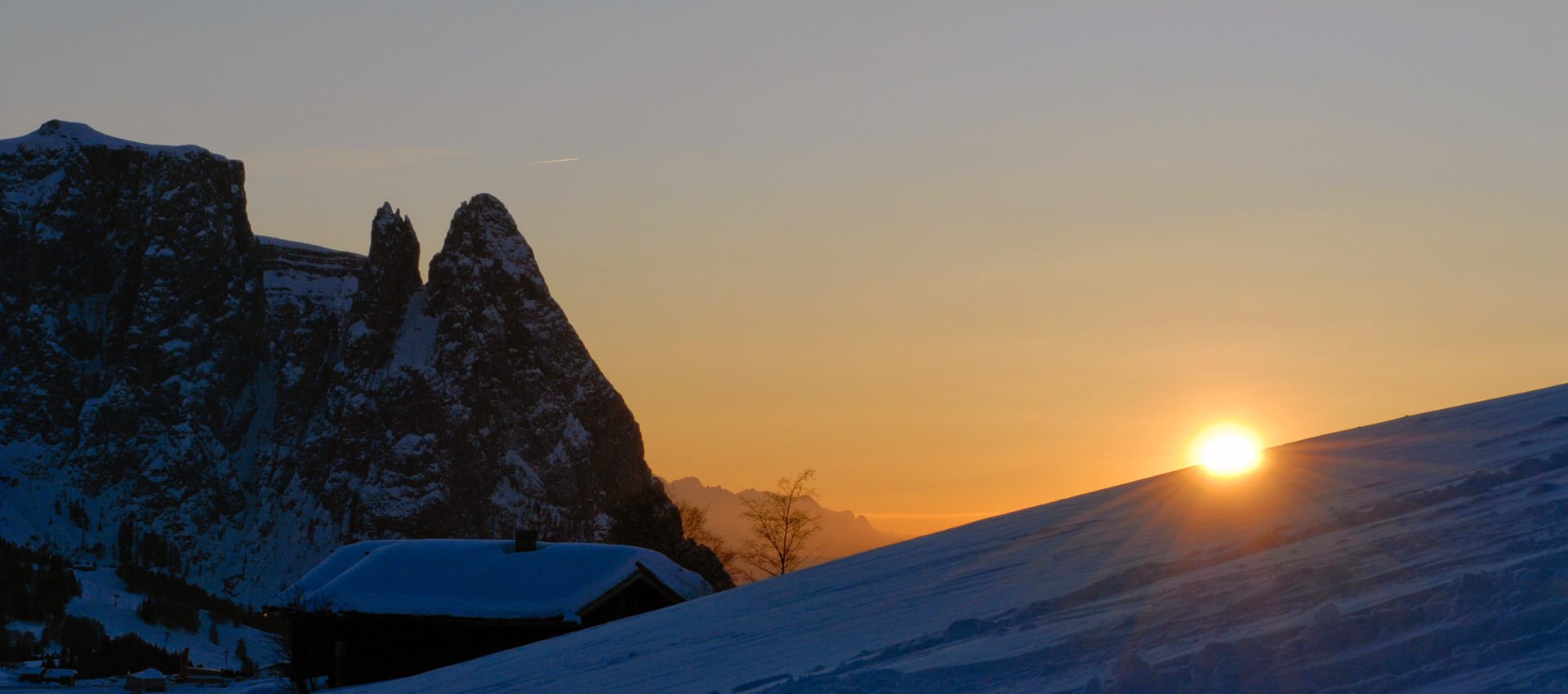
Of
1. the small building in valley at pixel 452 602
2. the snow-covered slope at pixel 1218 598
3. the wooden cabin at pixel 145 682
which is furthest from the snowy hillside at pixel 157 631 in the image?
the snow-covered slope at pixel 1218 598

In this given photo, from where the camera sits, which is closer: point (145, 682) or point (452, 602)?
point (452, 602)

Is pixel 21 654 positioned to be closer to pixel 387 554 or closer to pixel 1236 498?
pixel 387 554

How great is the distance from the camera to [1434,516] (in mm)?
7344

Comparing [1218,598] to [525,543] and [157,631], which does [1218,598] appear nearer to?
[525,543]

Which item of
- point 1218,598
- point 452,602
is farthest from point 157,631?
point 1218,598

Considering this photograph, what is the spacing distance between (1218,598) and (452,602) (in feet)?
89.1

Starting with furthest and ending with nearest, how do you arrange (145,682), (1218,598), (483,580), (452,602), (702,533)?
1. (702,533)
2. (145,682)
3. (483,580)
4. (452,602)
5. (1218,598)

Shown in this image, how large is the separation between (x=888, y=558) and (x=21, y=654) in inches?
3135

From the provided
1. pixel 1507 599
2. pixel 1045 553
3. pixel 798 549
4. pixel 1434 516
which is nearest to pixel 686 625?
pixel 1045 553

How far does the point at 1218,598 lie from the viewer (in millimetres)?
6844

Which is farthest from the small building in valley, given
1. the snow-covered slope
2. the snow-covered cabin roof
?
the snow-covered slope

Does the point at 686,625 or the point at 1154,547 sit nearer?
the point at 1154,547

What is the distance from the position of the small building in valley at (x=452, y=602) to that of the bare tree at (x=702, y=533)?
115 ft

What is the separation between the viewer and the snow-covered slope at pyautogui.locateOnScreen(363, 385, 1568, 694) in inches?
222
